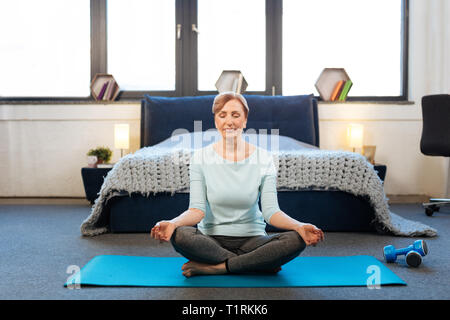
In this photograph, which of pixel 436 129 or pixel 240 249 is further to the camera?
pixel 436 129

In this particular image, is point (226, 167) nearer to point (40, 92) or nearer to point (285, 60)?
point (285, 60)

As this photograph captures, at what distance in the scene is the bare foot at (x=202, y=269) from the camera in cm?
154

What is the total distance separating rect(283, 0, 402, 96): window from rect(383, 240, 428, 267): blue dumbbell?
2566 mm

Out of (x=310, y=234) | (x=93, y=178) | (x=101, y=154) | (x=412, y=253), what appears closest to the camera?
(x=310, y=234)

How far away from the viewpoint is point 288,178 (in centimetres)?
250

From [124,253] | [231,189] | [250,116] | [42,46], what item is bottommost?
[124,253]

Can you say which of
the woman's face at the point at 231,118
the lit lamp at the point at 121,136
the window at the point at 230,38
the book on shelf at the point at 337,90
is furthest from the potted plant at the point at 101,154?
the woman's face at the point at 231,118

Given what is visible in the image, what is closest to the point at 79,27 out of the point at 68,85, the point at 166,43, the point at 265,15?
the point at 68,85

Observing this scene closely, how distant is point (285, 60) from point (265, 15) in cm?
45

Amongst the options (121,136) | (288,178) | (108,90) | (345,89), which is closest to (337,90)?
(345,89)

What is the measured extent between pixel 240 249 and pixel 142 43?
3.01 meters

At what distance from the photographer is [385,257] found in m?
1.80

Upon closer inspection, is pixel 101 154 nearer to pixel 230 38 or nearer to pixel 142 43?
pixel 142 43

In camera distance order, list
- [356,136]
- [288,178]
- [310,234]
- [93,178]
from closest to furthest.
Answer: [310,234]
[288,178]
[93,178]
[356,136]
